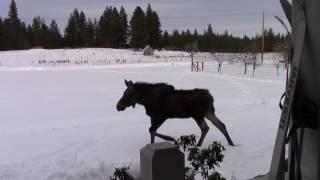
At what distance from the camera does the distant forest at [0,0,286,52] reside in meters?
71.8

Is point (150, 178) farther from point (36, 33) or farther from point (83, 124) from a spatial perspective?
point (36, 33)

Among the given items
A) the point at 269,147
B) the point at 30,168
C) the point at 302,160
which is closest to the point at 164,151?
the point at 302,160

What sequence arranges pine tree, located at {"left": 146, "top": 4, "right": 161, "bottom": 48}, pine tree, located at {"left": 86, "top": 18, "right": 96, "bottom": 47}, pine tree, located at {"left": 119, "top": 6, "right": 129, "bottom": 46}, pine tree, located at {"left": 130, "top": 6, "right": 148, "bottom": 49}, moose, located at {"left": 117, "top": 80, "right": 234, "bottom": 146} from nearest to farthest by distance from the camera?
moose, located at {"left": 117, "top": 80, "right": 234, "bottom": 146}
pine tree, located at {"left": 130, "top": 6, "right": 148, "bottom": 49}
pine tree, located at {"left": 146, "top": 4, "right": 161, "bottom": 48}
pine tree, located at {"left": 119, "top": 6, "right": 129, "bottom": 46}
pine tree, located at {"left": 86, "top": 18, "right": 96, "bottom": 47}

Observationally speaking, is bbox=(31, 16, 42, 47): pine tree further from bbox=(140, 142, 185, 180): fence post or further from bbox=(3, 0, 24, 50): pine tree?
bbox=(140, 142, 185, 180): fence post

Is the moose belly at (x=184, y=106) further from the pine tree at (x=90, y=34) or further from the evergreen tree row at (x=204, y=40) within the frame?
the pine tree at (x=90, y=34)

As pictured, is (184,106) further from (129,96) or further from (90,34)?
(90,34)

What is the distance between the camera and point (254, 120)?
35.1 ft

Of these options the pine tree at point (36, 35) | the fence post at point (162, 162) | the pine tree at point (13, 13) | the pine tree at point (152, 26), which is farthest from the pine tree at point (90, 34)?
the fence post at point (162, 162)

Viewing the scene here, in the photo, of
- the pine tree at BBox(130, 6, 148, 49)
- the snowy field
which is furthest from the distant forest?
the snowy field

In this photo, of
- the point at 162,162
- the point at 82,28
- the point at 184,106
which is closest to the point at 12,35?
the point at 82,28

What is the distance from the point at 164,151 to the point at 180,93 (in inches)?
232

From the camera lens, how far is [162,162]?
1.99 metres

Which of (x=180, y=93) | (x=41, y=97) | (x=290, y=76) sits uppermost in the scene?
(x=290, y=76)

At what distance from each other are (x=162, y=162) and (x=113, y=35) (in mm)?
73646
